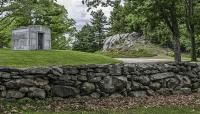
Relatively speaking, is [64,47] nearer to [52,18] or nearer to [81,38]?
[81,38]

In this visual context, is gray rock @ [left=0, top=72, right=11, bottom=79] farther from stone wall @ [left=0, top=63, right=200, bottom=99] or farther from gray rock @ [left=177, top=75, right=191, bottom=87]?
gray rock @ [left=177, top=75, right=191, bottom=87]

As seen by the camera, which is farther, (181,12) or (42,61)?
(181,12)

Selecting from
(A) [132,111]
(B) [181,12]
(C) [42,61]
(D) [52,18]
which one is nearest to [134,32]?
(D) [52,18]

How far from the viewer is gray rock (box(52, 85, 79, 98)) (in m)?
18.6

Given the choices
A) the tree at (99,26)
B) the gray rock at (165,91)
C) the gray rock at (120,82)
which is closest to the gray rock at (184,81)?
the gray rock at (165,91)

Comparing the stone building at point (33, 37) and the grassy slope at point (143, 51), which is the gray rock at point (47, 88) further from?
the grassy slope at point (143, 51)

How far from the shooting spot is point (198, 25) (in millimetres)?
34812

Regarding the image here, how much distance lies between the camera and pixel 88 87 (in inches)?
763

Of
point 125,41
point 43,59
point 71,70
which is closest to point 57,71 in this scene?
point 71,70

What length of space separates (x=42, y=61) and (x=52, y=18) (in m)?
37.8

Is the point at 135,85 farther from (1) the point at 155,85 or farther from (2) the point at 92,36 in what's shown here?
(2) the point at 92,36

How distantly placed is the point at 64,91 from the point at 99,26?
8450 cm

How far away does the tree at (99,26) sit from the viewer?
315ft

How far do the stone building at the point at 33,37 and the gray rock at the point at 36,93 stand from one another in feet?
96.5
